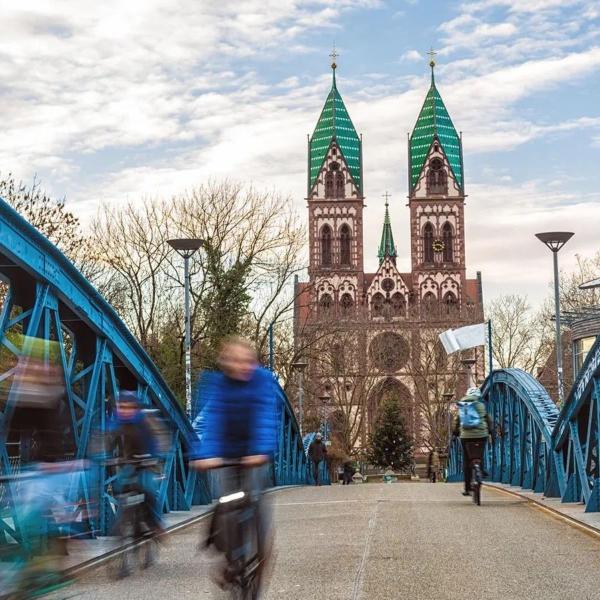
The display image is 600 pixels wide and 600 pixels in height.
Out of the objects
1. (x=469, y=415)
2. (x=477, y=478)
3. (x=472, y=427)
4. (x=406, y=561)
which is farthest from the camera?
(x=469, y=415)

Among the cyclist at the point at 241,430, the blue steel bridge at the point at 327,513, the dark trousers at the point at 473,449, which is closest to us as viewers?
the cyclist at the point at 241,430

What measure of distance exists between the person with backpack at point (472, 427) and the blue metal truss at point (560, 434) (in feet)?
2.99

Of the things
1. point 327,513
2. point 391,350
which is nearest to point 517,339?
point 391,350

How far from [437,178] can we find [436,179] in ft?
0.43

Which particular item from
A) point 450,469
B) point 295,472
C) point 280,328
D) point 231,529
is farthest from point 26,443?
point 450,469

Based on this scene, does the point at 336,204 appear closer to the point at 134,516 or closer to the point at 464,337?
the point at 464,337

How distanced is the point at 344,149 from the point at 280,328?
70313 millimetres

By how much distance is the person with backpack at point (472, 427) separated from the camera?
1684cm

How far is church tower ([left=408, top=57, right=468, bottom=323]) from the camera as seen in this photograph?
10650cm

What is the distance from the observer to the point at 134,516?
10203 mm

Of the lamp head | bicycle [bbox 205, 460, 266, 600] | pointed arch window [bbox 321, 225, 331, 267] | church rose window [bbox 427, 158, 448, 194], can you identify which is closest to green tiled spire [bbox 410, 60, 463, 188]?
church rose window [bbox 427, 158, 448, 194]

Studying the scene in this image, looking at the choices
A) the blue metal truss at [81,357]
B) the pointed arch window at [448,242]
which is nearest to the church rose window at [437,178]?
the pointed arch window at [448,242]

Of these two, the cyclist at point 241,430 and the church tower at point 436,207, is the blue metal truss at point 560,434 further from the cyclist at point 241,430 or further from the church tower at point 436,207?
the church tower at point 436,207

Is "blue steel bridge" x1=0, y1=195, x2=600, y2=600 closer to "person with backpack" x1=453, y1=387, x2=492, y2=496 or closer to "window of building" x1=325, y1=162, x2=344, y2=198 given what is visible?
"person with backpack" x1=453, y1=387, x2=492, y2=496
